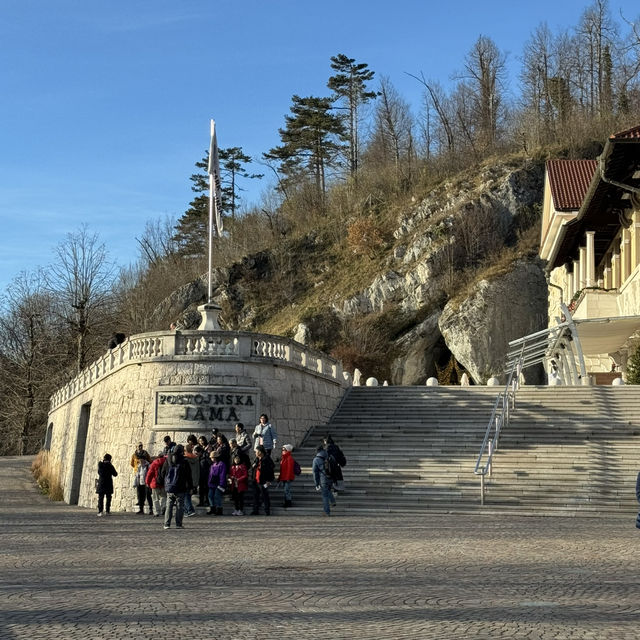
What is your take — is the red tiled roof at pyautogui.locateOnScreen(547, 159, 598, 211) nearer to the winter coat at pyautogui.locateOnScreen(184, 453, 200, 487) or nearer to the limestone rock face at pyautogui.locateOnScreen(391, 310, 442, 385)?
the limestone rock face at pyautogui.locateOnScreen(391, 310, 442, 385)

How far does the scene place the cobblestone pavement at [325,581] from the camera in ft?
26.7

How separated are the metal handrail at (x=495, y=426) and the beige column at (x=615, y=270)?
8.22m

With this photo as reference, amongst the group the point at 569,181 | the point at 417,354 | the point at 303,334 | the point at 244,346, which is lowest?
the point at 244,346

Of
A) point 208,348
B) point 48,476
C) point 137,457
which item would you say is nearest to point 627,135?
point 208,348

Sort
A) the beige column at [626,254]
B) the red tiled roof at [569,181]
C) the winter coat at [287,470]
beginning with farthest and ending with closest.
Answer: the red tiled roof at [569,181] < the beige column at [626,254] < the winter coat at [287,470]

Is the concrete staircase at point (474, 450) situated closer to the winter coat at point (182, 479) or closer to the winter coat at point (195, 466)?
the winter coat at point (195, 466)

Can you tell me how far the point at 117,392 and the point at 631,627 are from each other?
70.6ft

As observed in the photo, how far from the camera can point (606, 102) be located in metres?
72.1

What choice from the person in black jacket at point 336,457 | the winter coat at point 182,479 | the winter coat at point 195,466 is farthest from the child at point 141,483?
the winter coat at point 182,479

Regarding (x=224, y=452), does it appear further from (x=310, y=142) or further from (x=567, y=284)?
(x=310, y=142)

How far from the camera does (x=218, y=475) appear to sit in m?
21.2

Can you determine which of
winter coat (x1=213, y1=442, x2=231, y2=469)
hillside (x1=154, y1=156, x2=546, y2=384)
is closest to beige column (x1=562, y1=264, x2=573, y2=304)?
hillside (x1=154, y1=156, x2=546, y2=384)

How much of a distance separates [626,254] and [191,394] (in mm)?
18898

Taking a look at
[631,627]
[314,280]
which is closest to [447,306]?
[314,280]
